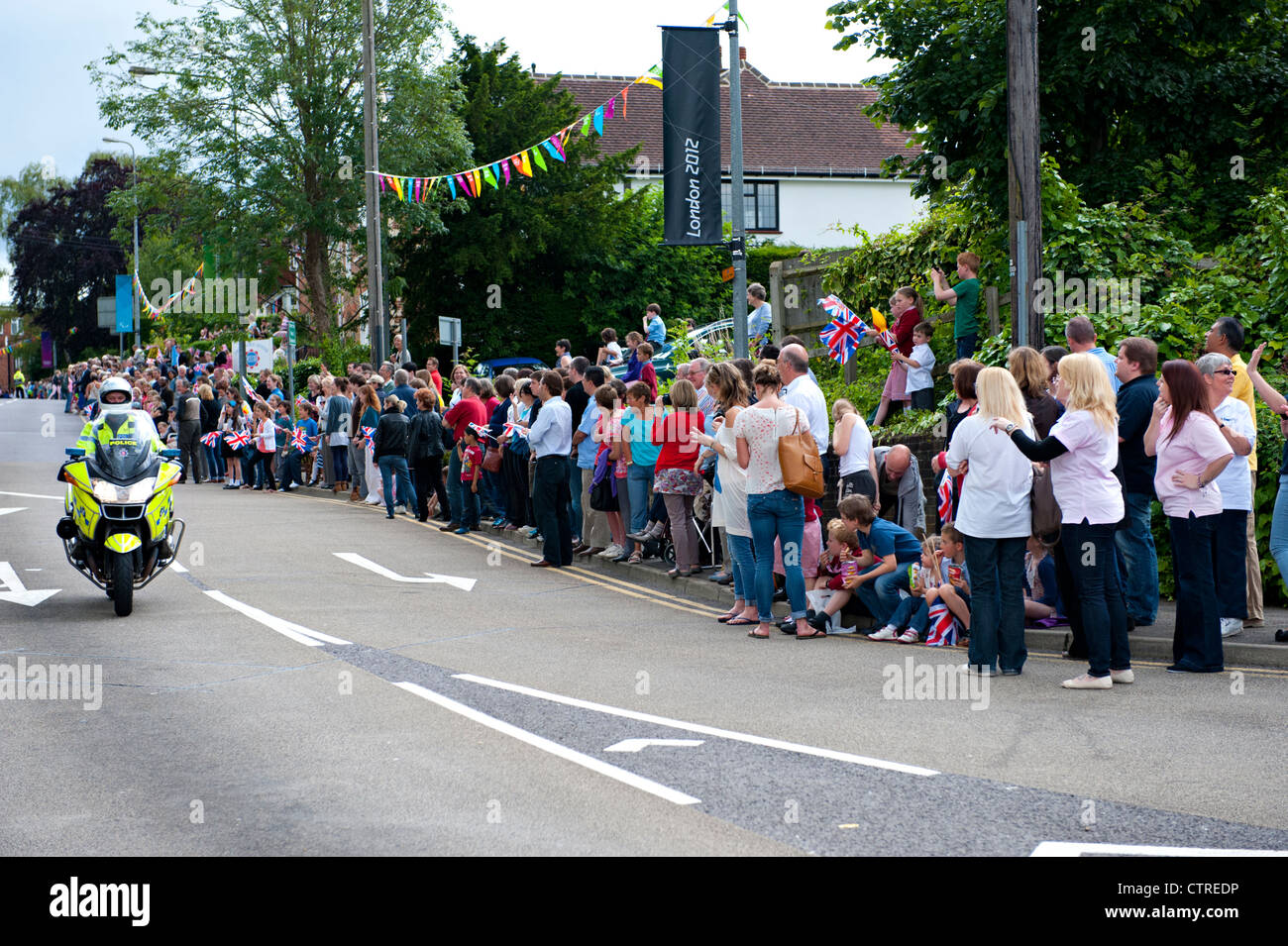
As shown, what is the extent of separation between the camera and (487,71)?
155 ft

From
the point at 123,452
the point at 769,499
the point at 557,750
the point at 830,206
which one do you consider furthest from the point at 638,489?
the point at 830,206

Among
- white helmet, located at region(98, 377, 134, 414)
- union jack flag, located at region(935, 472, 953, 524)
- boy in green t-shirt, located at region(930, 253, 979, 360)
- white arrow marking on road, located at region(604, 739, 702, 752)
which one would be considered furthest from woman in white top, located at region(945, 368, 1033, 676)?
white helmet, located at region(98, 377, 134, 414)

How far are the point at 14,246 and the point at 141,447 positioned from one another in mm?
81672

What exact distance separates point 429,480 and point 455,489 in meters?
1.12

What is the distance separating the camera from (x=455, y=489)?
19.6 metres

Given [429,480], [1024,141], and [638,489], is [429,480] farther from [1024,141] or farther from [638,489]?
[1024,141]

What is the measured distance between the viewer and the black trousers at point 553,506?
16.0 m

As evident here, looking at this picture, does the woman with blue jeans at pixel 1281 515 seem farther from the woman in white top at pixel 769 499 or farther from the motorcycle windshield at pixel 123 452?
the motorcycle windshield at pixel 123 452

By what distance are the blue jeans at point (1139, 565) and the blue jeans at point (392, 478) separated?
12503 millimetres

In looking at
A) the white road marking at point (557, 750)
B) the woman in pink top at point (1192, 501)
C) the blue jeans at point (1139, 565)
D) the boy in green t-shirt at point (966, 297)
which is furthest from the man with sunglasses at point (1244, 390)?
the white road marking at point (557, 750)

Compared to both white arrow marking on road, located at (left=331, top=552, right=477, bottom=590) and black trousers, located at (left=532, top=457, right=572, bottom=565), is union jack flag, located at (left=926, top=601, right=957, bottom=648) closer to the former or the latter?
white arrow marking on road, located at (left=331, top=552, right=477, bottom=590)

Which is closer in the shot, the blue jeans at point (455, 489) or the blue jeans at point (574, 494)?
the blue jeans at point (574, 494)
